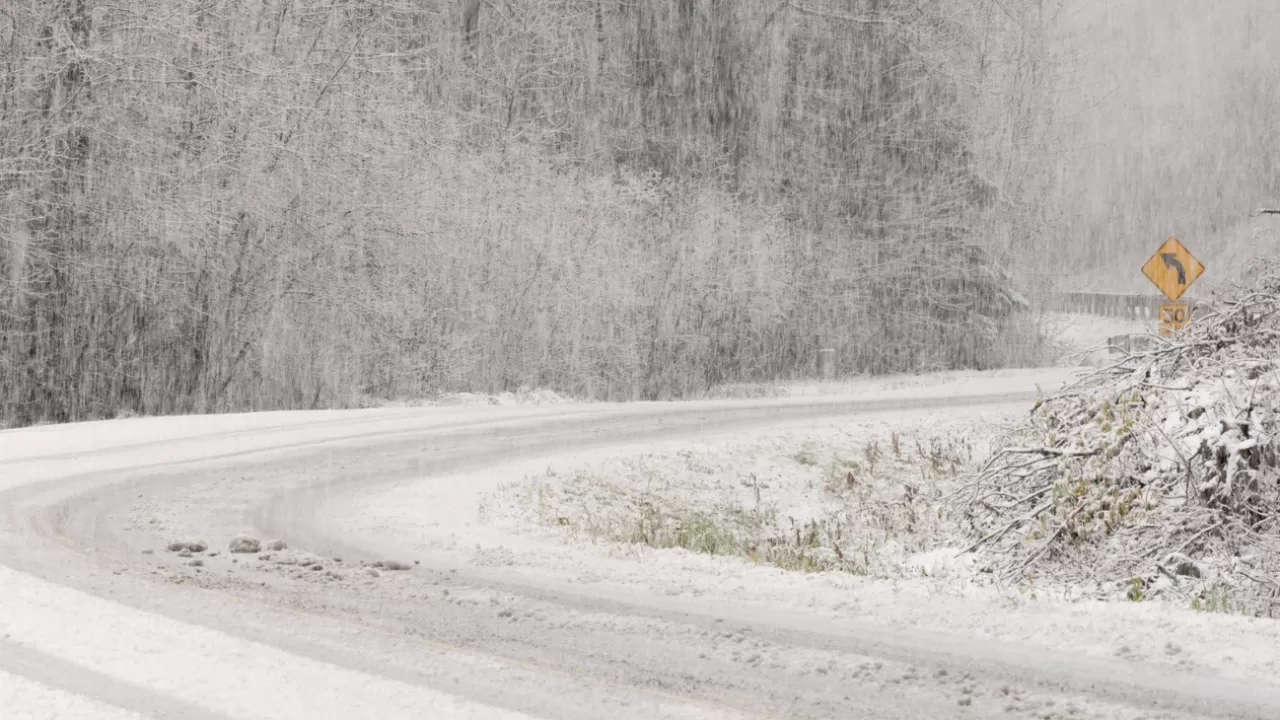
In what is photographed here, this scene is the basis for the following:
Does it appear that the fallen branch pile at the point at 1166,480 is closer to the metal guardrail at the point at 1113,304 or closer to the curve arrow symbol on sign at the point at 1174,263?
the curve arrow symbol on sign at the point at 1174,263

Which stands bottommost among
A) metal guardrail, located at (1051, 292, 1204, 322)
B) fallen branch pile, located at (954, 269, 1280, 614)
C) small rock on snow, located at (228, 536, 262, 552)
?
small rock on snow, located at (228, 536, 262, 552)

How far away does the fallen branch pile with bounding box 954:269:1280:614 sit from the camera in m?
8.37

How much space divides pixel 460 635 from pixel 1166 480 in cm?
572

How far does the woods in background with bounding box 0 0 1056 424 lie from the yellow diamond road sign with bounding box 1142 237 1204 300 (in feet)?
37.7

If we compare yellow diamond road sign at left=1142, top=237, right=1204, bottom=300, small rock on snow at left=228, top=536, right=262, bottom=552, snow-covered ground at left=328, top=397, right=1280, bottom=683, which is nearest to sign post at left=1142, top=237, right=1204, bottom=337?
yellow diamond road sign at left=1142, top=237, right=1204, bottom=300

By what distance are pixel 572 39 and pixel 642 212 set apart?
6.18 m

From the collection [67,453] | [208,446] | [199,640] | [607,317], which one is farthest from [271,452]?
[607,317]

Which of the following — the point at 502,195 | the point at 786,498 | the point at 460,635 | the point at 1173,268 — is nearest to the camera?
the point at 460,635

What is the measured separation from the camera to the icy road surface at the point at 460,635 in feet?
16.8

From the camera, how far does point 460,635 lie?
6.25m

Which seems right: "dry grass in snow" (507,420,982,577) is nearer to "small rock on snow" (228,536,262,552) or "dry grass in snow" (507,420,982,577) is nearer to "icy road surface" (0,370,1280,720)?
"icy road surface" (0,370,1280,720)

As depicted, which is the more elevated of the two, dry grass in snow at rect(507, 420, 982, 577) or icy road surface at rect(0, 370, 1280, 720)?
icy road surface at rect(0, 370, 1280, 720)

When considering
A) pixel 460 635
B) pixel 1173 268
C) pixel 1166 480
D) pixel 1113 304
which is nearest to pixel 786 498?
pixel 1166 480

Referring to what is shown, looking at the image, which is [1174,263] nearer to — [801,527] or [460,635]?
[801,527]
